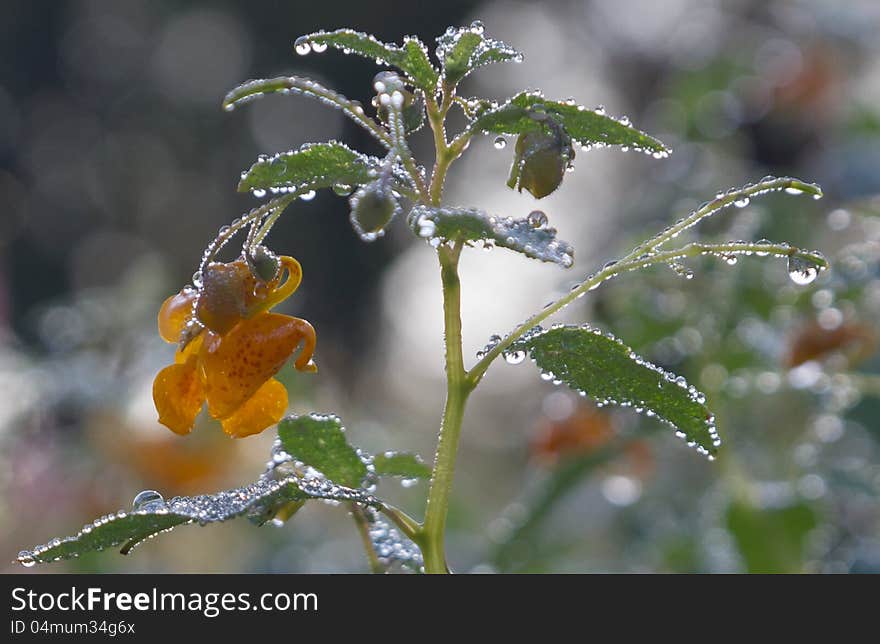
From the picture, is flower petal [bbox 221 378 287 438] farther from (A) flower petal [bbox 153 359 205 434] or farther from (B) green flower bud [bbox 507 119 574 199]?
(B) green flower bud [bbox 507 119 574 199]

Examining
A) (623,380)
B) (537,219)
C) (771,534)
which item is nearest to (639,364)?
(623,380)

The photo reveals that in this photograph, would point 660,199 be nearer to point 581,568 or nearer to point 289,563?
point 581,568

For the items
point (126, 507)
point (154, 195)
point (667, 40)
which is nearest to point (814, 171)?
point (126, 507)

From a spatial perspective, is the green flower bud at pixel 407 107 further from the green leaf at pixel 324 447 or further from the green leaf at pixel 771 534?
the green leaf at pixel 771 534

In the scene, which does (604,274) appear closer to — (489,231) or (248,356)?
(489,231)

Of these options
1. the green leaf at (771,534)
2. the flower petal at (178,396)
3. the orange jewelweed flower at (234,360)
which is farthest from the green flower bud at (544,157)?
the green leaf at (771,534)

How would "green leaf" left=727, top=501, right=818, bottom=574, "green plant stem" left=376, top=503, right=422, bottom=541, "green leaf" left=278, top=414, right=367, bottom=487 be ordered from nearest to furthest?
"green plant stem" left=376, top=503, right=422, bottom=541
"green leaf" left=278, top=414, right=367, bottom=487
"green leaf" left=727, top=501, right=818, bottom=574

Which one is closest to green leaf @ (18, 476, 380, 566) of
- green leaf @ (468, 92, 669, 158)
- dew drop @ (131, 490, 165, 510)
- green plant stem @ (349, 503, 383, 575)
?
dew drop @ (131, 490, 165, 510)
